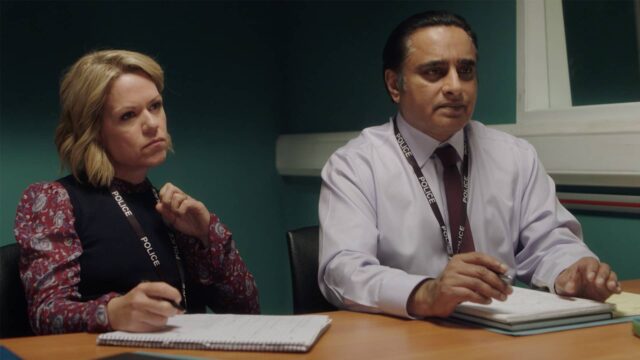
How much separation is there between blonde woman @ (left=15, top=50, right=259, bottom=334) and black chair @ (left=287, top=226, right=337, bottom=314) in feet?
0.41

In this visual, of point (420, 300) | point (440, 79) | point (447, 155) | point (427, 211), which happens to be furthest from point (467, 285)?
point (440, 79)

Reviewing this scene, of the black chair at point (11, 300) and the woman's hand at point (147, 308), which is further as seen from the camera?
the black chair at point (11, 300)

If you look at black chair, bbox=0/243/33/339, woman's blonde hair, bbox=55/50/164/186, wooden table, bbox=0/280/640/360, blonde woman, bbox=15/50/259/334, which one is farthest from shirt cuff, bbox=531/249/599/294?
black chair, bbox=0/243/33/339

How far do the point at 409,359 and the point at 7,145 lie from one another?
104 inches

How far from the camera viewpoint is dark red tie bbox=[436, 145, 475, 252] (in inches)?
81.1

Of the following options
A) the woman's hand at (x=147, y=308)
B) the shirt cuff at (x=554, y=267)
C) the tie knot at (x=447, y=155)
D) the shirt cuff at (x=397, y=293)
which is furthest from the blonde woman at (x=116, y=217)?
Result: the shirt cuff at (x=554, y=267)

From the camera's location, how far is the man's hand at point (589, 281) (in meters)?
1.63

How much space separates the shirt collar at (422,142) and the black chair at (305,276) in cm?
38

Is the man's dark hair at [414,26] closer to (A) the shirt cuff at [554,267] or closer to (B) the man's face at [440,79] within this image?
(B) the man's face at [440,79]

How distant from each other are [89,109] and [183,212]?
0.35 metres

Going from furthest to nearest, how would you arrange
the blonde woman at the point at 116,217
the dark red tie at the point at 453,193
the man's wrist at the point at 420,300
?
the dark red tie at the point at 453,193
the blonde woman at the point at 116,217
the man's wrist at the point at 420,300

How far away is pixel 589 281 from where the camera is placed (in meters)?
1.64

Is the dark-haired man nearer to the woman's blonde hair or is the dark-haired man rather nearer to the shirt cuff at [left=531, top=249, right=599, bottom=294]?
the shirt cuff at [left=531, top=249, right=599, bottom=294]

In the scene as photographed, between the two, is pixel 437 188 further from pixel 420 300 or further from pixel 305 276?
pixel 420 300
